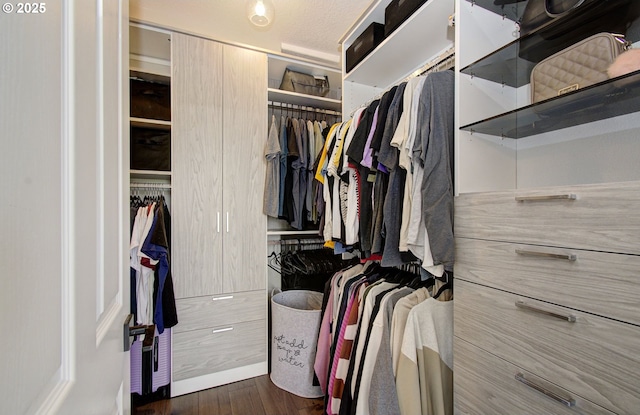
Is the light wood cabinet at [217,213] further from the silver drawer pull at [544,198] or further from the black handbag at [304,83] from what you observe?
the silver drawer pull at [544,198]

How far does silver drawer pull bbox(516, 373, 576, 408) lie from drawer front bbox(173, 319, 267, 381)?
63.7 inches

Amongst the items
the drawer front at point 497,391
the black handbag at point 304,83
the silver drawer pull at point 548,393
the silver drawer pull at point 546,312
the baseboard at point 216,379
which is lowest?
the baseboard at point 216,379

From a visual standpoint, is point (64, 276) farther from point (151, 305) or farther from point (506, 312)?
point (151, 305)

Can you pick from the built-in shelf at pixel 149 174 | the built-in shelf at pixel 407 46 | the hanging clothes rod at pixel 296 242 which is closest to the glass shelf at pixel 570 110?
the built-in shelf at pixel 407 46

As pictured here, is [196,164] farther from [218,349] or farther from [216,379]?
[216,379]

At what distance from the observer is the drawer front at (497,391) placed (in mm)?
732

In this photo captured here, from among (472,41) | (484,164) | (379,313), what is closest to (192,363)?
(379,313)

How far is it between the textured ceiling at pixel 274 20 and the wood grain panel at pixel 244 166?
0.28 meters

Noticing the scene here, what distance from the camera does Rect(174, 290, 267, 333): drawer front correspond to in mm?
1790

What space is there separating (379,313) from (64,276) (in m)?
1.15

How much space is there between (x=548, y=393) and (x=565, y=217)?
50 centimetres

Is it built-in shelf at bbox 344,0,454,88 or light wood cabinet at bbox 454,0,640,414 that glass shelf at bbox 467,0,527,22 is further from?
built-in shelf at bbox 344,0,454,88

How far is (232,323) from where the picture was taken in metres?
1.92

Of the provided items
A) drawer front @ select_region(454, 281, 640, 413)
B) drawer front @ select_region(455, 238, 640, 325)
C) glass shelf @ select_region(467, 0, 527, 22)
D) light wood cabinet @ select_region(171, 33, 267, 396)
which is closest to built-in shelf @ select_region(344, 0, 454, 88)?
glass shelf @ select_region(467, 0, 527, 22)
